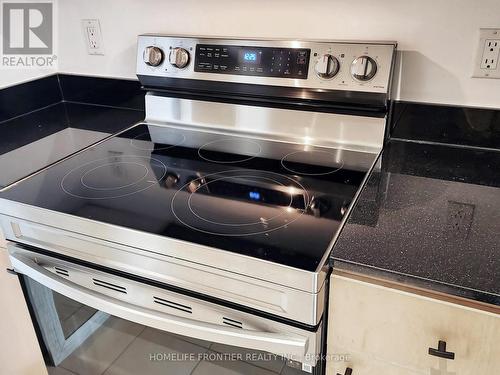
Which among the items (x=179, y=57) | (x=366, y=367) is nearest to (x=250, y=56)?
(x=179, y=57)

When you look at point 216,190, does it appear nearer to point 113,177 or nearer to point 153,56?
point 113,177

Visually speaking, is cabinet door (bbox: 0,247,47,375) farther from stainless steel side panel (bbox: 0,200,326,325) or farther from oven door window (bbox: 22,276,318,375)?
stainless steel side panel (bbox: 0,200,326,325)

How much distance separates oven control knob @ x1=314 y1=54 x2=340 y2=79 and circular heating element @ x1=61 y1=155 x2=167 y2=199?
0.44 meters

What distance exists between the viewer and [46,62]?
62.9 inches

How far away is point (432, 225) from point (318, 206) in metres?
0.22

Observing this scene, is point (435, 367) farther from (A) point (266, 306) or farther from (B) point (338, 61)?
(B) point (338, 61)

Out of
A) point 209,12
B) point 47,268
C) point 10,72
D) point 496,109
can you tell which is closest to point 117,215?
point 47,268

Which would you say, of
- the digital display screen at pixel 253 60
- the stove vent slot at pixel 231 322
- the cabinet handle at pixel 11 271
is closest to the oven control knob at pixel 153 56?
the digital display screen at pixel 253 60

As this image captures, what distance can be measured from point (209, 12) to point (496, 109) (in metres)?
0.79

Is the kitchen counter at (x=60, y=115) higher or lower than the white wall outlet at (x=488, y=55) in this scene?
lower

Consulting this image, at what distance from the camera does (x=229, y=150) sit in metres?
1.21

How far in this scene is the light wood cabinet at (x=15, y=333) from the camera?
3.76 feet

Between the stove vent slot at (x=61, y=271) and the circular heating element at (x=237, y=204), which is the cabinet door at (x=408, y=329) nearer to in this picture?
the circular heating element at (x=237, y=204)

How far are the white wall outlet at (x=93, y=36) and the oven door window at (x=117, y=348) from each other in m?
0.78
